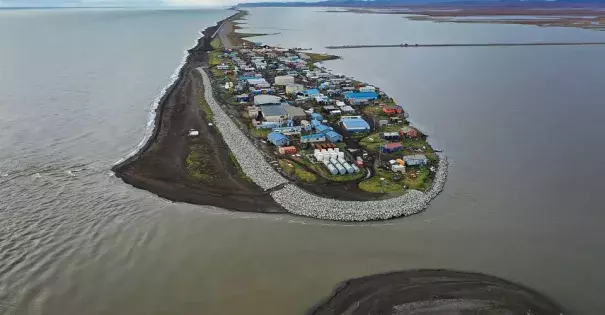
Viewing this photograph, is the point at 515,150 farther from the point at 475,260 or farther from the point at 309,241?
the point at 309,241

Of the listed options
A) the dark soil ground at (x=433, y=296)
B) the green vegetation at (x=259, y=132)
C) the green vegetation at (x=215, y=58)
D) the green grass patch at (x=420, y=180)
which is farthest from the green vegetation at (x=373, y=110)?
the green vegetation at (x=215, y=58)

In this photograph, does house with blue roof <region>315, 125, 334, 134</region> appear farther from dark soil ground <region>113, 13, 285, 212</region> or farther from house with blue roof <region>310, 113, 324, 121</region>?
dark soil ground <region>113, 13, 285, 212</region>

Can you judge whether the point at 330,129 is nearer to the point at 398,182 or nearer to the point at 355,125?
the point at 355,125

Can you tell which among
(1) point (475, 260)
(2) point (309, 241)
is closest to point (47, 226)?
(2) point (309, 241)

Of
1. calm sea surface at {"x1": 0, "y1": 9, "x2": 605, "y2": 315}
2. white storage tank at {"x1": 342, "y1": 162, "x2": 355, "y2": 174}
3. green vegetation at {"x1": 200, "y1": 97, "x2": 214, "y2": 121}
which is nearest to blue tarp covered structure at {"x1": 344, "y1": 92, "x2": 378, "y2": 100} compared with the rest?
calm sea surface at {"x1": 0, "y1": 9, "x2": 605, "y2": 315}

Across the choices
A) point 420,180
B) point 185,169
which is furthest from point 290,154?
point 420,180
